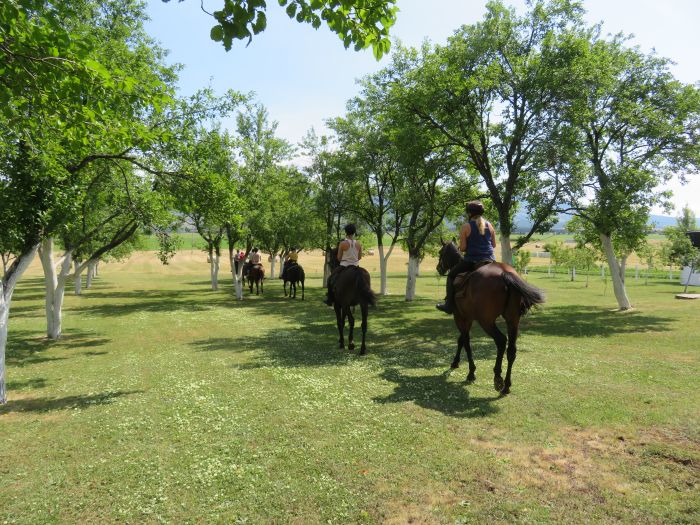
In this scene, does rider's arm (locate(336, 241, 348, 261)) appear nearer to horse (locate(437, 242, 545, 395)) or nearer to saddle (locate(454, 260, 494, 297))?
saddle (locate(454, 260, 494, 297))

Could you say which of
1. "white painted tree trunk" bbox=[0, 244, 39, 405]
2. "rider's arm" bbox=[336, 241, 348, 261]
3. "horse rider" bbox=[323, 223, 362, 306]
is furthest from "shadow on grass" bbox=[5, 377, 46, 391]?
"rider's arm" bbox=[336, 241, 348, 261]

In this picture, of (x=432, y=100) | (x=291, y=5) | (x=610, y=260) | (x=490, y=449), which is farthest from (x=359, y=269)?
(x=610, y=260)

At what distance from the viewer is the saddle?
31.5ft

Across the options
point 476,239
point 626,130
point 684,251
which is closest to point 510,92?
point 626,130

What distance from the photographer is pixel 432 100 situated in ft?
64.3

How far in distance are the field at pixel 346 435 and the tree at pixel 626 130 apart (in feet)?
24.8

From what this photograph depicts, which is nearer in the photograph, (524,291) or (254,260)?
(524,291)

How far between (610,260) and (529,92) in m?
11.1

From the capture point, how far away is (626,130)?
2189 centimetres

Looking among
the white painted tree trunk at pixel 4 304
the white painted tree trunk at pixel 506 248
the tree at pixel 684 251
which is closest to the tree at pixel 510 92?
the white painted tree trunk at pixel 506 248

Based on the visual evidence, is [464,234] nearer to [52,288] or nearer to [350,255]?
[350,255]

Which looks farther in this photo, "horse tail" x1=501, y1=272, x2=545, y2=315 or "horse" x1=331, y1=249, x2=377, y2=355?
"horse" x1=331, y1=249, x2=377, y2=355

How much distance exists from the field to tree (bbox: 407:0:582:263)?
9.08 metres

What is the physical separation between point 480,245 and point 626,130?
722 inches
